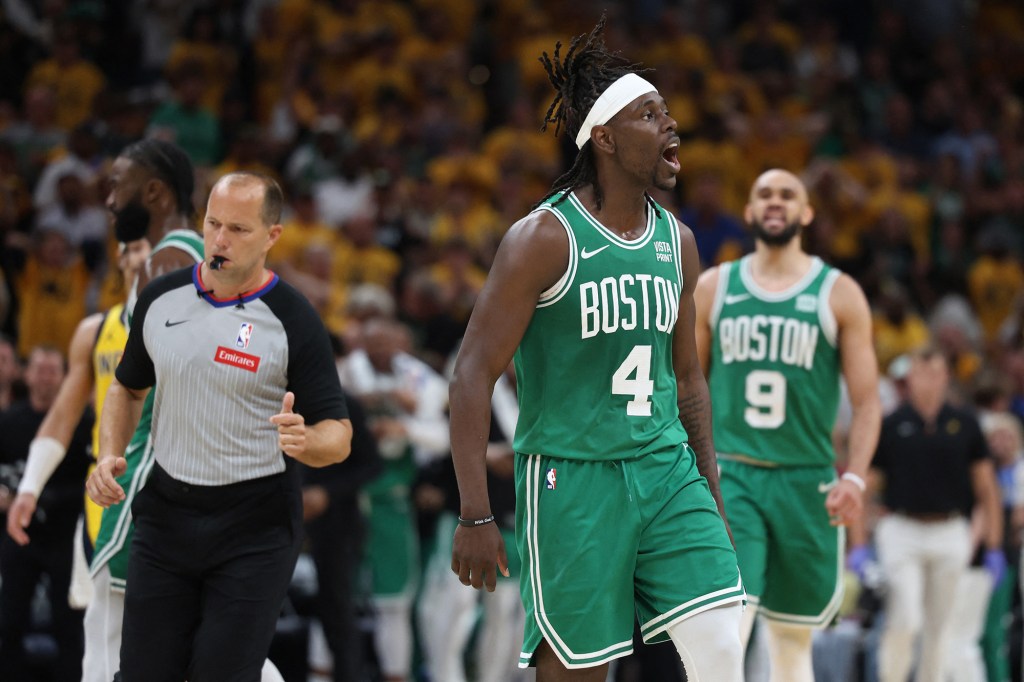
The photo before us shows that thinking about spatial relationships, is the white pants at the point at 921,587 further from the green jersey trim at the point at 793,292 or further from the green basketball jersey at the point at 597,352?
the green basketball jersey at the point at 597,352

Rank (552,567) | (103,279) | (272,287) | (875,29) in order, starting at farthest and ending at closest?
1. (875,29)
2. (103,279)
3. (272,287)
4. (552,567)

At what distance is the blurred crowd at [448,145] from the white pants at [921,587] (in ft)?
4.54

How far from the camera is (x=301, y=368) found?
5227 millimetres

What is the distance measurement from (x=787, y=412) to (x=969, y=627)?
5.03 m

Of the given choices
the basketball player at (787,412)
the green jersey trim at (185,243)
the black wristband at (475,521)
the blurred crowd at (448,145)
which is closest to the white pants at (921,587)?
the blurred crowd at (448,145)

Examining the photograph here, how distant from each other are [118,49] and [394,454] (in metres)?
6.80

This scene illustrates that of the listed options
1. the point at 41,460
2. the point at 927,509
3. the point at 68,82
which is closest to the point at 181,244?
the point at 41,460

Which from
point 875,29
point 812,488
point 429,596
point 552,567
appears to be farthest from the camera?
point 875,29

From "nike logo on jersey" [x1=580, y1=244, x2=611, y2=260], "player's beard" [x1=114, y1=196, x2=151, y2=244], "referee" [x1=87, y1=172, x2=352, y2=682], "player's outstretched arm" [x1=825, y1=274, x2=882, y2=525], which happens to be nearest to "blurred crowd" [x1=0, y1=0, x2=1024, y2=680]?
"player's outstretched arm" [x1=825, y1=274, x2=882, y2=525]

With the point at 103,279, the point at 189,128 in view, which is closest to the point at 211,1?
the point at 189,128

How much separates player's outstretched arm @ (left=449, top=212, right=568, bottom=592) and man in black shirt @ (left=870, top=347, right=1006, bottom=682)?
6513 millimetres

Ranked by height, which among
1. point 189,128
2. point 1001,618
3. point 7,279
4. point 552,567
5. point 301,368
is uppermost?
point 189,128

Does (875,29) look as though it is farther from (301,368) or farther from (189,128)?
(301,368)

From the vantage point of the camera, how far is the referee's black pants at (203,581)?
5.05 m
